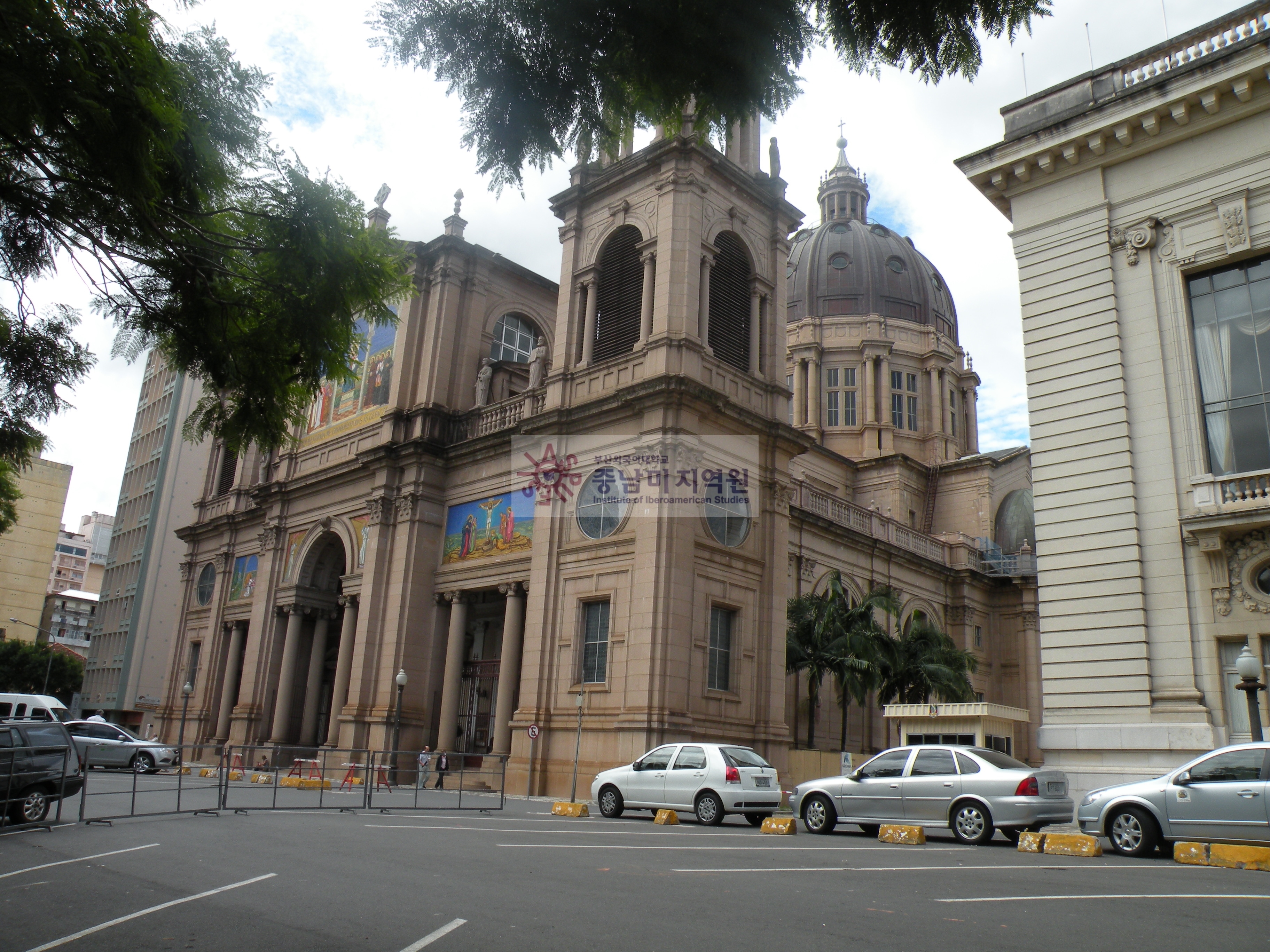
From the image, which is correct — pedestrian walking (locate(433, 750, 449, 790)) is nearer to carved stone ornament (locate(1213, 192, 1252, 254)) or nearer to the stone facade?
the stone facade

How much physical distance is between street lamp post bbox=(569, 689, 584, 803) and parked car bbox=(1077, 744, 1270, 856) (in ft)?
41.6

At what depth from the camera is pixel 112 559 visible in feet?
221

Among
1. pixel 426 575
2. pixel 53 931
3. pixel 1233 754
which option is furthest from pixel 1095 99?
pixel 426 575

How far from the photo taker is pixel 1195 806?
42.6ft

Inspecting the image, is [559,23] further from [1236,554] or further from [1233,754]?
[1236,554]

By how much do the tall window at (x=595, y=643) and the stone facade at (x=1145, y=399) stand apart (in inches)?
470

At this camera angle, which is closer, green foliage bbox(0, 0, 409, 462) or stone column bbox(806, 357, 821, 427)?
green foliage bbox(0, 0, 409, 462)

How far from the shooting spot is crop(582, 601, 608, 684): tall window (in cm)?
2755

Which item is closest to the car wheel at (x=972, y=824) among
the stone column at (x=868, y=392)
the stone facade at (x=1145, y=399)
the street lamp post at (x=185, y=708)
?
the stone facade at (x=1145, y=399)

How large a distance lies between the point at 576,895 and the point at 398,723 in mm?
22987

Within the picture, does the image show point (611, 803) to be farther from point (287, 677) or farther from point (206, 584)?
point (206, 584)

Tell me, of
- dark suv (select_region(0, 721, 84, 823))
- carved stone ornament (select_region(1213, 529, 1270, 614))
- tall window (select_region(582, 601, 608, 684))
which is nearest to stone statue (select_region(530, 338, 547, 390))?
tall window (select_region(582, 601, 608, 684))

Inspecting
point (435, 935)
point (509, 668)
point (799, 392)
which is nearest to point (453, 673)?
point (509, 668)

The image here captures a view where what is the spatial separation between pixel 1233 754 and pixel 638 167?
23425mm
